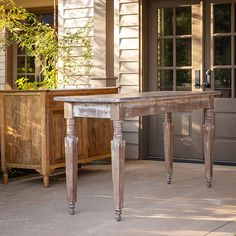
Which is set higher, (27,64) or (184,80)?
(27,64)

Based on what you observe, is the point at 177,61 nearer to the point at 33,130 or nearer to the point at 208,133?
the point at 208,133

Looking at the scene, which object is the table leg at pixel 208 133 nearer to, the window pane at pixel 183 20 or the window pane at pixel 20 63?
the window pane at pixel 183 20

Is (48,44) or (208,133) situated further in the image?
(48,44)

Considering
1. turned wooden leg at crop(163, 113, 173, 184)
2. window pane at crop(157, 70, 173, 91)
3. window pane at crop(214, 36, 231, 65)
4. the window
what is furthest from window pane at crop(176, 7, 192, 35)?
the window

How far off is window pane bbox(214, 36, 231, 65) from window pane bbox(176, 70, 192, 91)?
44cm

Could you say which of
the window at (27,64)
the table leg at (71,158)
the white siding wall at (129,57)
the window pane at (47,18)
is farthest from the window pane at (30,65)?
the table leg at (71,158)

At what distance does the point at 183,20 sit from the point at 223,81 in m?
1.04

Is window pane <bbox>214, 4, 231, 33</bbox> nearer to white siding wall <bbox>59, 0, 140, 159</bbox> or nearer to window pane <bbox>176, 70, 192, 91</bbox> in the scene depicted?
window pane <bbox>176, 70, 192, 91</bbox>

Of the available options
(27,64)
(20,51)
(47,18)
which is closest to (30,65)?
(27,64)

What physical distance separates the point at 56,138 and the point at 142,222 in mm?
2204

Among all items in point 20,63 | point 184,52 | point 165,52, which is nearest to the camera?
point 184,52

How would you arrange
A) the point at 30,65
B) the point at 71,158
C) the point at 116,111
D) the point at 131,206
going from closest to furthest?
1. the point at 116,111
2. the point at 71,158
3. the point at 131,206
4. the point at 30,65

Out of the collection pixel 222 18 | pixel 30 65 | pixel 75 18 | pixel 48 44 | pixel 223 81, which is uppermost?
pixel 75 18

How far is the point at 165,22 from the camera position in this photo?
8.87 m
